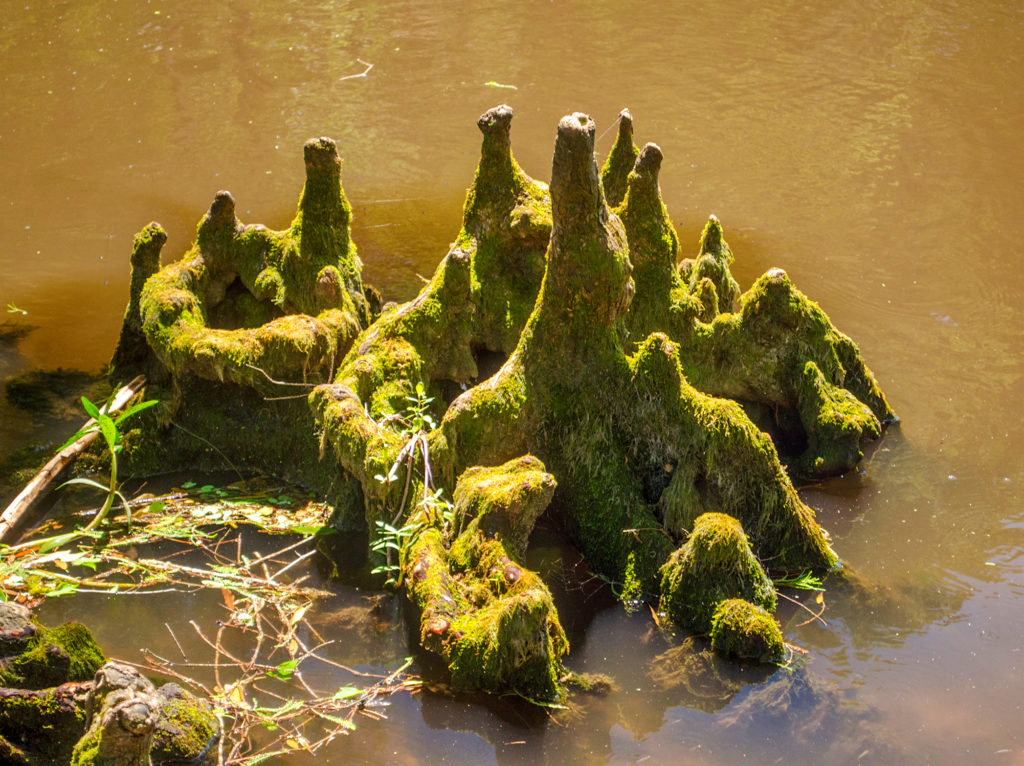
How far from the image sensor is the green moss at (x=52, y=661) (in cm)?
546

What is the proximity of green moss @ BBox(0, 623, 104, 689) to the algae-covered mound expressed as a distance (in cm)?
194

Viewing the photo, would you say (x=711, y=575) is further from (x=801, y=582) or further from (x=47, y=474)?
(x=47, y=474)

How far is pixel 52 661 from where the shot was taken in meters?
5.56

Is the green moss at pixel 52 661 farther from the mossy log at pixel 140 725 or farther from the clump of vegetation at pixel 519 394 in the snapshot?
the clump of vegetation at pixel 519 394

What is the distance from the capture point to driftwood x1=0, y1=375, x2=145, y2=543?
7656mm

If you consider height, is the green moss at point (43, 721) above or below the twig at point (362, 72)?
below

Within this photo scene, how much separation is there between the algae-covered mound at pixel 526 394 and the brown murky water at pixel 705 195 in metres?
0.55

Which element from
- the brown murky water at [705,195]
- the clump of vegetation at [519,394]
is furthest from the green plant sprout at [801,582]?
the brown murky water at [705,195]

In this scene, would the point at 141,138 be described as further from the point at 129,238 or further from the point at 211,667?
the point at 211,667

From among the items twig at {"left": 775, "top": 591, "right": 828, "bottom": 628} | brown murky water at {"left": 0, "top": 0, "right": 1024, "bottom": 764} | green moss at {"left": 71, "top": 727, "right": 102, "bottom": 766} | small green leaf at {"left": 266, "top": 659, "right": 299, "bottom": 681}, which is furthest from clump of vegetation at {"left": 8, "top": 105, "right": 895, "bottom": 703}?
green moss at {"left": 71, "top": 727, "right": 102, "bottom": 766}

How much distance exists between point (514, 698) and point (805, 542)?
8.67 feet

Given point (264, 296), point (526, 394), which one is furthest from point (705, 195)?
point (526, 394)

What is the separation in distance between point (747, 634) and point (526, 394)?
2.26 m

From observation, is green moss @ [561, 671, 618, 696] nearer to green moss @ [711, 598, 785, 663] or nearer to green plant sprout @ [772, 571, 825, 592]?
green moss @ [711, 598, 785, 663]
